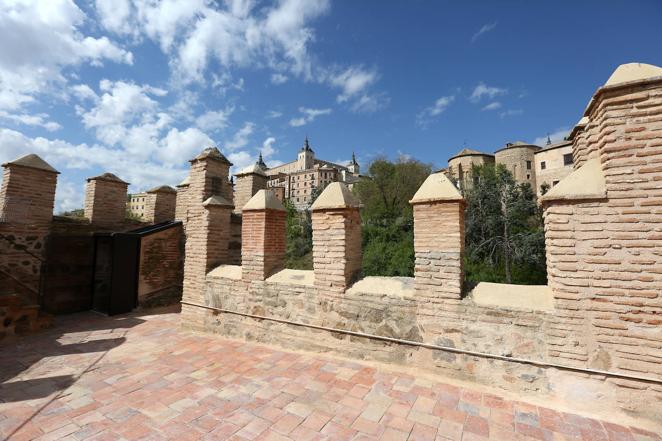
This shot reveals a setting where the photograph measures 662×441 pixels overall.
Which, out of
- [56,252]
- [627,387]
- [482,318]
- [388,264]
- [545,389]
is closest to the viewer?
[627,387]

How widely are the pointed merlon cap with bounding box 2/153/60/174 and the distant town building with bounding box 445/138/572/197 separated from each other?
109 ft

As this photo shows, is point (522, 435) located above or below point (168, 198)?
below

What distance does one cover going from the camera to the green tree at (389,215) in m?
16.6

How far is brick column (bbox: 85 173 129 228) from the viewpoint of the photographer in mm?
9141

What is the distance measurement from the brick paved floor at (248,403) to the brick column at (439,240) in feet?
3.77

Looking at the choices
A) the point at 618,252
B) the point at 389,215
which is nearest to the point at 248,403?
the point at 618,252

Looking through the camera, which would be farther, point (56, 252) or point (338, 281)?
point (56, 252)

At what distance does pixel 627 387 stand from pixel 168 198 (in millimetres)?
12345

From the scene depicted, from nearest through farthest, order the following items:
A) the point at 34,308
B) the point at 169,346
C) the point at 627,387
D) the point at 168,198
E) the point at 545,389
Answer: the point at 627,387 → the point at 545,389 → the point at 169,346 → the point at 34,308 → the point at 168,198

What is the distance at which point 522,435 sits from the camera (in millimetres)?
2580

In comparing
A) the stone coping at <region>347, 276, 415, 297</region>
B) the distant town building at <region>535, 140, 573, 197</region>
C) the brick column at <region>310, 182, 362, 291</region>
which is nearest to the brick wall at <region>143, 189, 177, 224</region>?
the brick column at <region>310, 182, 362, 291</region>

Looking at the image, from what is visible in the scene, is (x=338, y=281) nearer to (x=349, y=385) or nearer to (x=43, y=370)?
(x=349, y=385)

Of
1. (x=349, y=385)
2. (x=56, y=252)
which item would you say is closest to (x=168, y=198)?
(x=56, y=252)

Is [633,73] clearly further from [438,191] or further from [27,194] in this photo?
[27,194]
